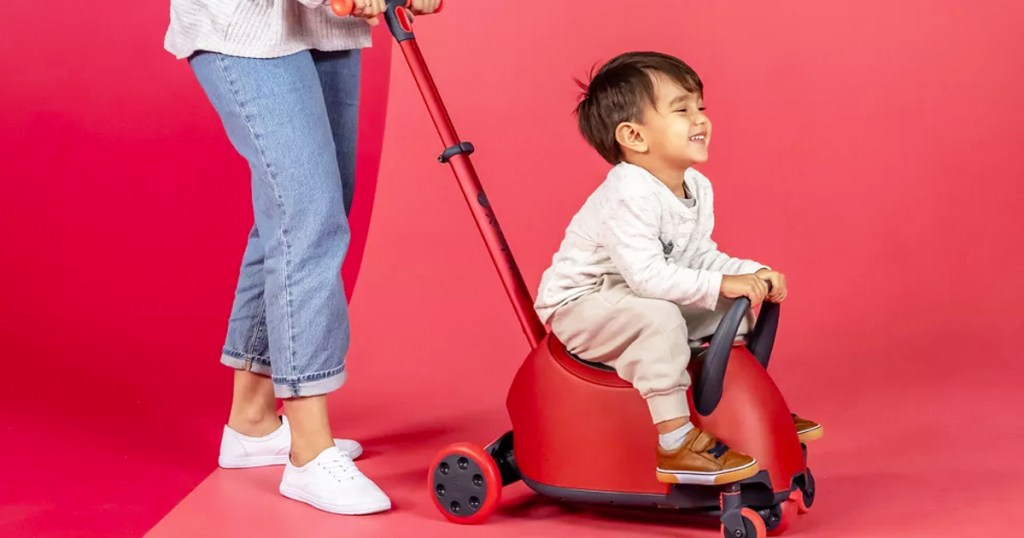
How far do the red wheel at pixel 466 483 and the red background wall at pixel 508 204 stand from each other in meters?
0.53

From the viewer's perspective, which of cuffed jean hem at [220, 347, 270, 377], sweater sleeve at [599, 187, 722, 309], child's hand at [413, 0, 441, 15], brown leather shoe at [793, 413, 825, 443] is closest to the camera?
sweater sleeve at [599, 187, 722, 309]

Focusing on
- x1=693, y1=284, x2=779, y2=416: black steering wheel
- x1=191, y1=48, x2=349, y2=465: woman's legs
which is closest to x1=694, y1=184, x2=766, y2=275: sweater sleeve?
x1=693, y1=284, x2=779, y2=416: black steering wheel

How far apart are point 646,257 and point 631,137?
0.21 metres

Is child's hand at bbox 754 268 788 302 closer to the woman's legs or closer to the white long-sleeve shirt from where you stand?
the white long-sleeve shirt

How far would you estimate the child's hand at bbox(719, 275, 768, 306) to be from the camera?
217 centimetres

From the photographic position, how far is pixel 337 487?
8.01 ft

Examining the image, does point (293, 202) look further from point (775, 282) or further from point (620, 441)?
point (775, 282)

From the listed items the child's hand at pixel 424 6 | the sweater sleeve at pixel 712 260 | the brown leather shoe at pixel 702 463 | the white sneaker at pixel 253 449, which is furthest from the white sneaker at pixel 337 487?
the child's hand at pixel 424 6

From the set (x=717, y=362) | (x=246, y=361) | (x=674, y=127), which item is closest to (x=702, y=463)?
(x=717, y=362)

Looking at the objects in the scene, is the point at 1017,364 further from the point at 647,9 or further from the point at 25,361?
the point at 25,361

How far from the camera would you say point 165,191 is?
12.5 feet

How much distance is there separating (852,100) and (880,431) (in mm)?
1102

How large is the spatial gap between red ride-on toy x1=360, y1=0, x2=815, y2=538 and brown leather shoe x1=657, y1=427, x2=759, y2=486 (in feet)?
0.13

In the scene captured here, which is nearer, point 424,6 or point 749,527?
point 749,527
